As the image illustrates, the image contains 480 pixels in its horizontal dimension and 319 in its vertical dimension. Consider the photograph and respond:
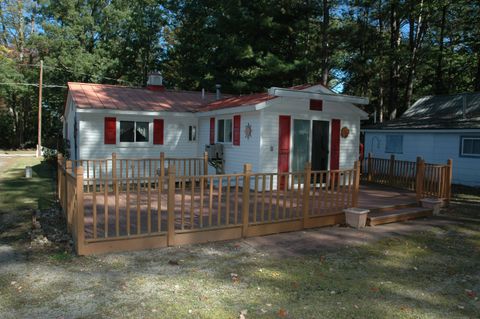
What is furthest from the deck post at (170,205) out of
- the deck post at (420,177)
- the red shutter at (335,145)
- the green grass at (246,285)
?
the red shutter at (335,145)

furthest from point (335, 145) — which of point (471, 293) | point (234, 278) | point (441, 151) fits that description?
point (234, 278)

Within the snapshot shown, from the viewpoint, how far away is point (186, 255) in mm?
5367

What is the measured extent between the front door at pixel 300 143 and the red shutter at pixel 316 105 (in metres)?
0.43

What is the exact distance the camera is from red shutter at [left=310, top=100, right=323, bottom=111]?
1147 cm

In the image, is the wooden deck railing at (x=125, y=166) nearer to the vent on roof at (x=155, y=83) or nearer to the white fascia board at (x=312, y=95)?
the white fascia board at (x=312, y=95)

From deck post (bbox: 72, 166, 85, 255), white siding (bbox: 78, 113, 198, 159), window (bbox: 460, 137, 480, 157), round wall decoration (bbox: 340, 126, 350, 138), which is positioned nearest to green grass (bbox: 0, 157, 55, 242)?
deck post (bbox: 72, 166, 85, 255)

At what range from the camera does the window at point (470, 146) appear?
14727 millimetres

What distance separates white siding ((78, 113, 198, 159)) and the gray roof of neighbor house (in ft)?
32.2

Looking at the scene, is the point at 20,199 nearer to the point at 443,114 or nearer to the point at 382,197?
the point at 382,197

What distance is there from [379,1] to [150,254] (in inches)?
953

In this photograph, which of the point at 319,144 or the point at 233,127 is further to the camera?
the point at 233,127

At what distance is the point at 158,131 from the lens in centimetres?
1377

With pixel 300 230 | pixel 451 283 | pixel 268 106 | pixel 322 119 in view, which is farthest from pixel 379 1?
pixel 451 283

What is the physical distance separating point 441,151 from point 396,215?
9.43m
